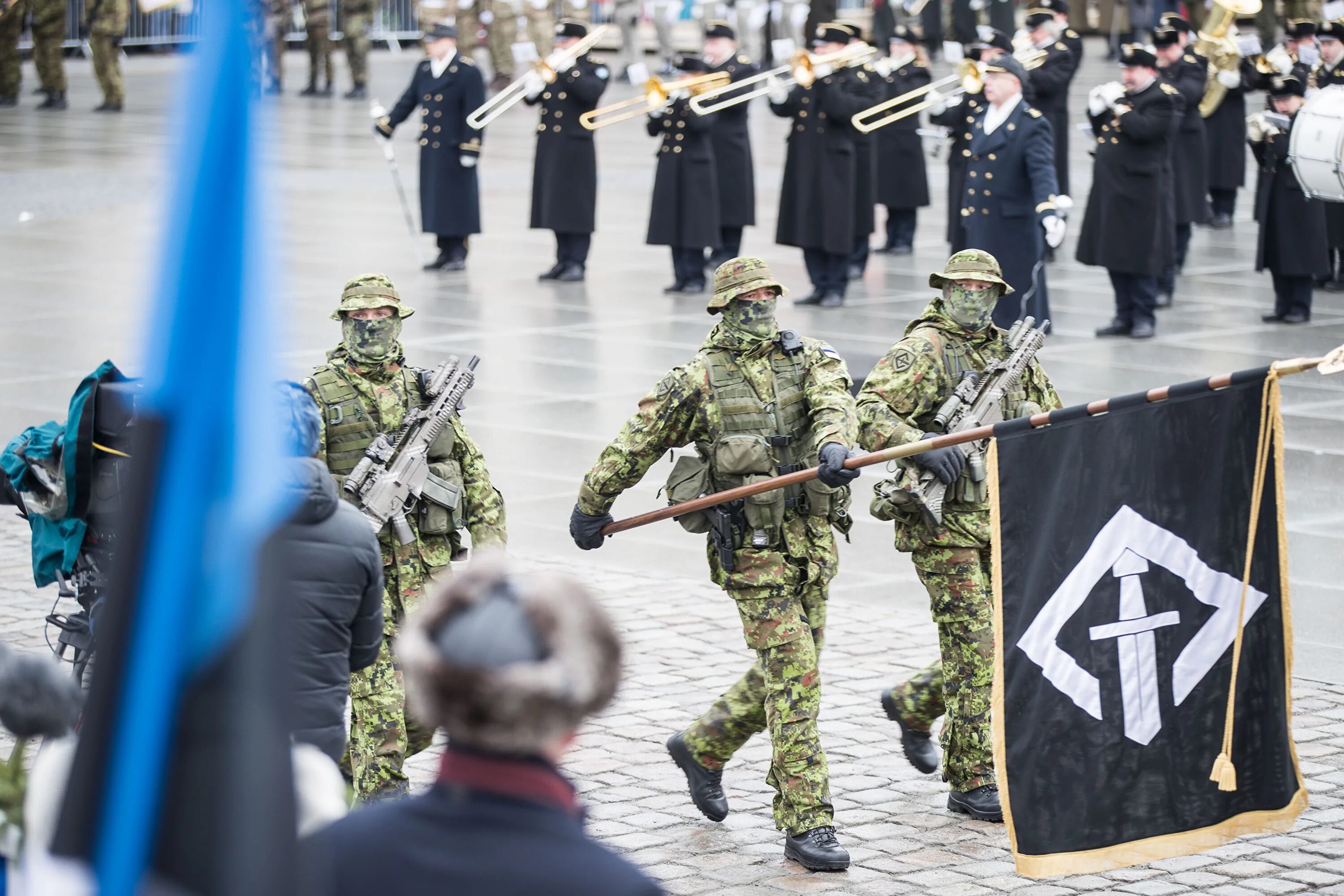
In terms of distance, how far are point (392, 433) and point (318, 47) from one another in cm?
2626

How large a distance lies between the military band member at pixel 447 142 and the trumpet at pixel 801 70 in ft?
6.99

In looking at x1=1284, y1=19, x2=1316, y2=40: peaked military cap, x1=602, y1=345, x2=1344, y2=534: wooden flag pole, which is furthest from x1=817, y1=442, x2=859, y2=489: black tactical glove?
x1=1284, y1=19, x2=1316, y2=40: peaked military cap

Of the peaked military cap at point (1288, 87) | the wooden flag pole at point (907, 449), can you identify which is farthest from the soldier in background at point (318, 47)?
the wooden flag pole at point (907, 449)

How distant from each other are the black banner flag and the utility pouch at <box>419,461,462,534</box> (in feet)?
5.98

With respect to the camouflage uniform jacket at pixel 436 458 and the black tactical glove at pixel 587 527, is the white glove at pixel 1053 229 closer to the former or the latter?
the black tactical glove at pixel 587 527

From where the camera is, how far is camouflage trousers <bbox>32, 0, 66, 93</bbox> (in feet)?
94.0

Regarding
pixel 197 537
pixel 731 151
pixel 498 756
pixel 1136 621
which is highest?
pixel 197 537

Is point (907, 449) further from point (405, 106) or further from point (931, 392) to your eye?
point (405, 106)

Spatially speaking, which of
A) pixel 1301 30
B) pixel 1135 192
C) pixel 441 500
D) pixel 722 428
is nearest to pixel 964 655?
pixel 722 428

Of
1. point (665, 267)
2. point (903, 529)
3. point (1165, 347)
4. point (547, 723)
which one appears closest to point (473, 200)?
point (665, 267)

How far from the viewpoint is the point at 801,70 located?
56.4 feet

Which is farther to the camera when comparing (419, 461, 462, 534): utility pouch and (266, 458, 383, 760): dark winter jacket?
(419, 461, 462, 534): utility pouch

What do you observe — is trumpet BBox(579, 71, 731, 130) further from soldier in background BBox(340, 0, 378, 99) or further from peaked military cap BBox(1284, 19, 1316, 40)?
soldier in background BBox(340, 0, 378, 99)

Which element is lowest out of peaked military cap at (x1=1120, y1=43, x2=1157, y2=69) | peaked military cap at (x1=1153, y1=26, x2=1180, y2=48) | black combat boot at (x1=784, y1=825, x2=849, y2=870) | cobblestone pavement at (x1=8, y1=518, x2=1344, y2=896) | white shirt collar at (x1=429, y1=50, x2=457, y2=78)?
cobblestone pavement at (x1=8, y1=518, x2=1344, y2=896)
